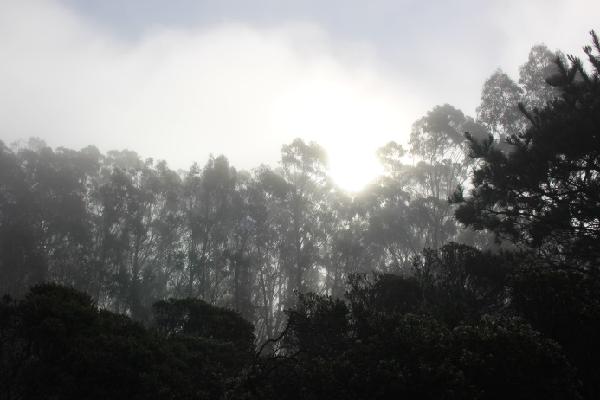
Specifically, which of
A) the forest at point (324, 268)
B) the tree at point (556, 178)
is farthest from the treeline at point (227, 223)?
the tree at point (556, 178)

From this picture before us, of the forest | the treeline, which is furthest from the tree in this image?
the treeline

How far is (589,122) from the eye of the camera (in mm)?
12164

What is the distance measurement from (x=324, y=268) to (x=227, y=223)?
987 centimetres

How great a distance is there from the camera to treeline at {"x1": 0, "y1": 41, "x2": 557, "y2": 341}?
36625mm

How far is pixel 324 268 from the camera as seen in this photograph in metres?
41.1

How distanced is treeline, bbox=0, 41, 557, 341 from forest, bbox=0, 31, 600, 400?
0.18 meters

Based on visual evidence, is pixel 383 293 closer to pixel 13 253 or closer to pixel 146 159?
pixel 13 253

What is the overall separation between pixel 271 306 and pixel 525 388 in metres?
33.5

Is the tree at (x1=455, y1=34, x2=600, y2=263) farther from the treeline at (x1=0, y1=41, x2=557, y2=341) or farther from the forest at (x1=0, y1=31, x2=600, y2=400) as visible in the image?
the treeline at (x1=0, y1=41, x2=557, y2=341)

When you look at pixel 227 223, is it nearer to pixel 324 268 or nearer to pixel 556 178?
pixel 324 268

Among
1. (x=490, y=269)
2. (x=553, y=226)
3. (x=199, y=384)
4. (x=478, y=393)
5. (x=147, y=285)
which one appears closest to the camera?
(x=478, y=393)

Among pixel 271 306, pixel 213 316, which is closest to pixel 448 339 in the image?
pixel 213 316

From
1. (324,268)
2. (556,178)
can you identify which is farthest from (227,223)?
(556,178)

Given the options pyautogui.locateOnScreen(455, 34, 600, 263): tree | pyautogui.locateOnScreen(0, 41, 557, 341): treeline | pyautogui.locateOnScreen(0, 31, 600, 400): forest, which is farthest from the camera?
pyautogui.locateOnScreen(0, 41, 557, 341): treeline
